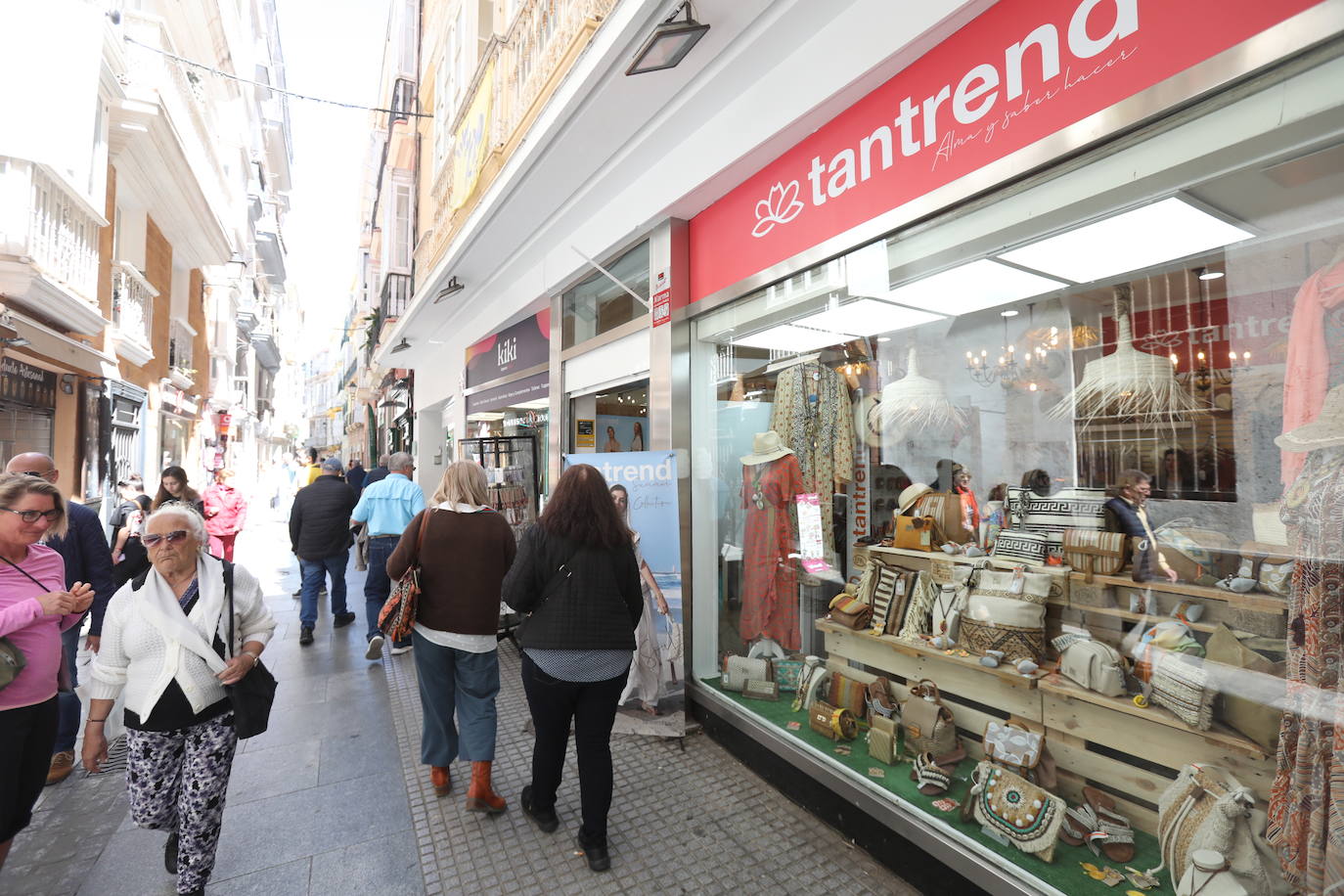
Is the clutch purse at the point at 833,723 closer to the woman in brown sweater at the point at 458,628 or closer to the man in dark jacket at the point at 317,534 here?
the woman in brown sweater at the point at 458,628

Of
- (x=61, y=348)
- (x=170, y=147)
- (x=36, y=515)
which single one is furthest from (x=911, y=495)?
(x=170, y=147)

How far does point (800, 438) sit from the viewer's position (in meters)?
4.25

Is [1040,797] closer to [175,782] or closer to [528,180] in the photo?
[175,782]

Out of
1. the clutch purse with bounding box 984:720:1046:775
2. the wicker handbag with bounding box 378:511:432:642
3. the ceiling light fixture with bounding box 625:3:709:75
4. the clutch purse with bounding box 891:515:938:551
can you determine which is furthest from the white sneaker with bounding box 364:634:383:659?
the ceiling light fixture with bounding box 625:3:709:75

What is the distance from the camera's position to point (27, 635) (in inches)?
91.0

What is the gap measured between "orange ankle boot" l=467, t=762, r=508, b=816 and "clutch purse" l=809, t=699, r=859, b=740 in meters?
1.84

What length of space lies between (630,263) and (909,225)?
2.89 meters

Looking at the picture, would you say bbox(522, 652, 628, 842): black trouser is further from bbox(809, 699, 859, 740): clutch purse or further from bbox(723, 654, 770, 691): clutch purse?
bbox(723, 654, 770, 691): clutch purse

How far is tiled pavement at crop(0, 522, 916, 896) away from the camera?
8.43 ft

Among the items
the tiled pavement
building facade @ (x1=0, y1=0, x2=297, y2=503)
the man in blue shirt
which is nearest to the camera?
the tiled pavement

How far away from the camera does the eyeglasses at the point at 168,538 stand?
7.24 feet

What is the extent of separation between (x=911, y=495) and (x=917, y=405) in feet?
2.17

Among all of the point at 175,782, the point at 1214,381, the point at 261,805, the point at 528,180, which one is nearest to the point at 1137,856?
the point at 1214,381

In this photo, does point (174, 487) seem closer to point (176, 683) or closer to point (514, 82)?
point (176, 683)
